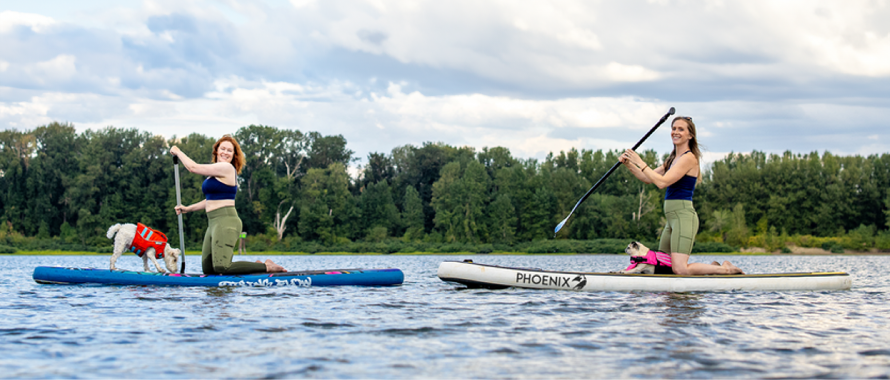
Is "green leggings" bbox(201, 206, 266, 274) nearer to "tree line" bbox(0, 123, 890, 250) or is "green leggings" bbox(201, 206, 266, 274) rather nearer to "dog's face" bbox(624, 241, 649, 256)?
"dog's face" bbox(624, 241, 649, 256)

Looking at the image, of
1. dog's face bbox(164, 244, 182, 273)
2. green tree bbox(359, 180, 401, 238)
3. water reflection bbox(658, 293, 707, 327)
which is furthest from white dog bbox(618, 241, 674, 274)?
green tree bbox(359, 180, 401, 238)

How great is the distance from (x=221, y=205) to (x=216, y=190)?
0.79 feet

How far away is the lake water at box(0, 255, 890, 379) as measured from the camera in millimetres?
5332

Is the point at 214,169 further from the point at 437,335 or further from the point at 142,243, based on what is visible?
the point at 437,335

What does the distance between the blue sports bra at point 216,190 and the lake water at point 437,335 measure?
1456 millimetres

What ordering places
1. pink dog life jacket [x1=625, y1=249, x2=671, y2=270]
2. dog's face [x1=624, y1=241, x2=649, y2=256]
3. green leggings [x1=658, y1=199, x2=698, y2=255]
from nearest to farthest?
green leggings [x1=658, y1=199, x2=698, y2=255]
pink dog life jacket [x1=625, y1=249, x2=671, y2=270]
dog's face [x1=624, y1=241, x2=649, y2=256]

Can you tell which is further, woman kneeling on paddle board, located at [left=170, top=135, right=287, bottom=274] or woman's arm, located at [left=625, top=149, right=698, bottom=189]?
woman kneeling on paddle board, located at [left=170, top=135, right=287, bottom=274]

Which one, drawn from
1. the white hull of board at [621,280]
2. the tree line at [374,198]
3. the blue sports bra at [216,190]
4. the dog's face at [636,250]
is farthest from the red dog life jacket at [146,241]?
the tree line at [374,198]

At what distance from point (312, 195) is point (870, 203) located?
2203 inches

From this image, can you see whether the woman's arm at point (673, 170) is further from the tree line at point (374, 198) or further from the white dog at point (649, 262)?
the tree line at point (374, 198)

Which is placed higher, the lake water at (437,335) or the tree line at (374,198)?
the tree line at (374,198)

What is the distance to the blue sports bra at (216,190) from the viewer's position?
34.3 ft

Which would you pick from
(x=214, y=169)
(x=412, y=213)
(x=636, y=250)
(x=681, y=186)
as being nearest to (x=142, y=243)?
(x=214, y=169)

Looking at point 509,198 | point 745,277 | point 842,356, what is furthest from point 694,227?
point 509,198
